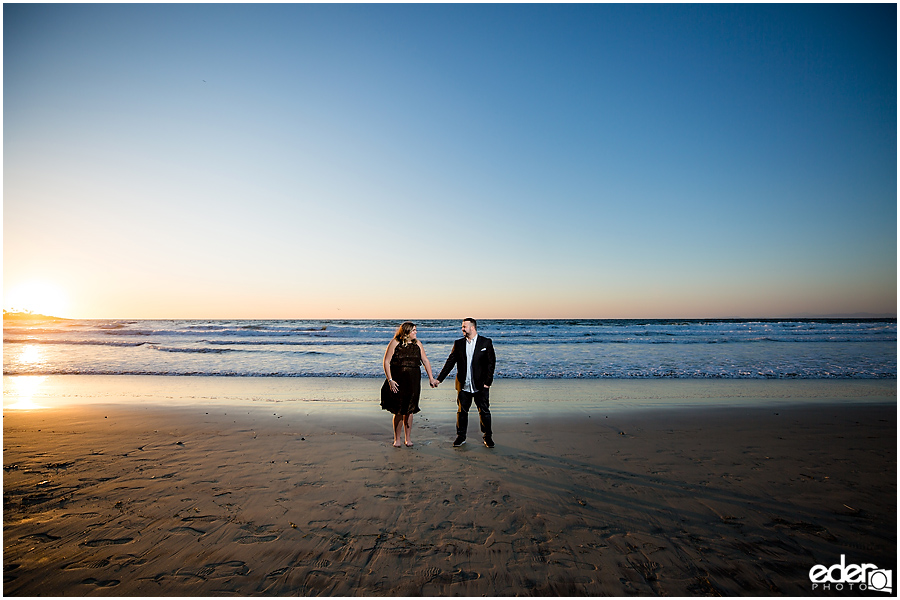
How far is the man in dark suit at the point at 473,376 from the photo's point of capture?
20.7ft

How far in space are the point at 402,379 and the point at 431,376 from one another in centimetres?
44

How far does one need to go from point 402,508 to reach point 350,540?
0.74 meters

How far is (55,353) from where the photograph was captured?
61.4 ft

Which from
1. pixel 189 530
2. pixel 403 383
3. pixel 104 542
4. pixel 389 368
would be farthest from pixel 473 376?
pixel 104 542

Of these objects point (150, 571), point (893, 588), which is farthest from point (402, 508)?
point (893, 588)

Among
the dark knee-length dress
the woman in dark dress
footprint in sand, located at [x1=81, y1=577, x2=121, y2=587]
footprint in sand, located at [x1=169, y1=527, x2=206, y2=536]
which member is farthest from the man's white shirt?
footprint in sand, located at [x1=81, y1=577, x2=121, y2=587]

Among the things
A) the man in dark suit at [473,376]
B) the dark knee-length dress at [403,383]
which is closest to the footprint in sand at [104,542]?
the dark knee-length dress at [403,383]

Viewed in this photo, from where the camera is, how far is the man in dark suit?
248 inches

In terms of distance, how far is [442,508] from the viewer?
13.9 ft

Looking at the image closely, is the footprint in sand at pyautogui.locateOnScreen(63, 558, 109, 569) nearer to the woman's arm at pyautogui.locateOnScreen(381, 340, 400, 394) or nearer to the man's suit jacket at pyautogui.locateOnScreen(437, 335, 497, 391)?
the woman's arm at pyautogui.locateOnScreen(381, 340, 400, 394)

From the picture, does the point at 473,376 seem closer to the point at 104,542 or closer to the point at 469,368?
the point at 469,368
